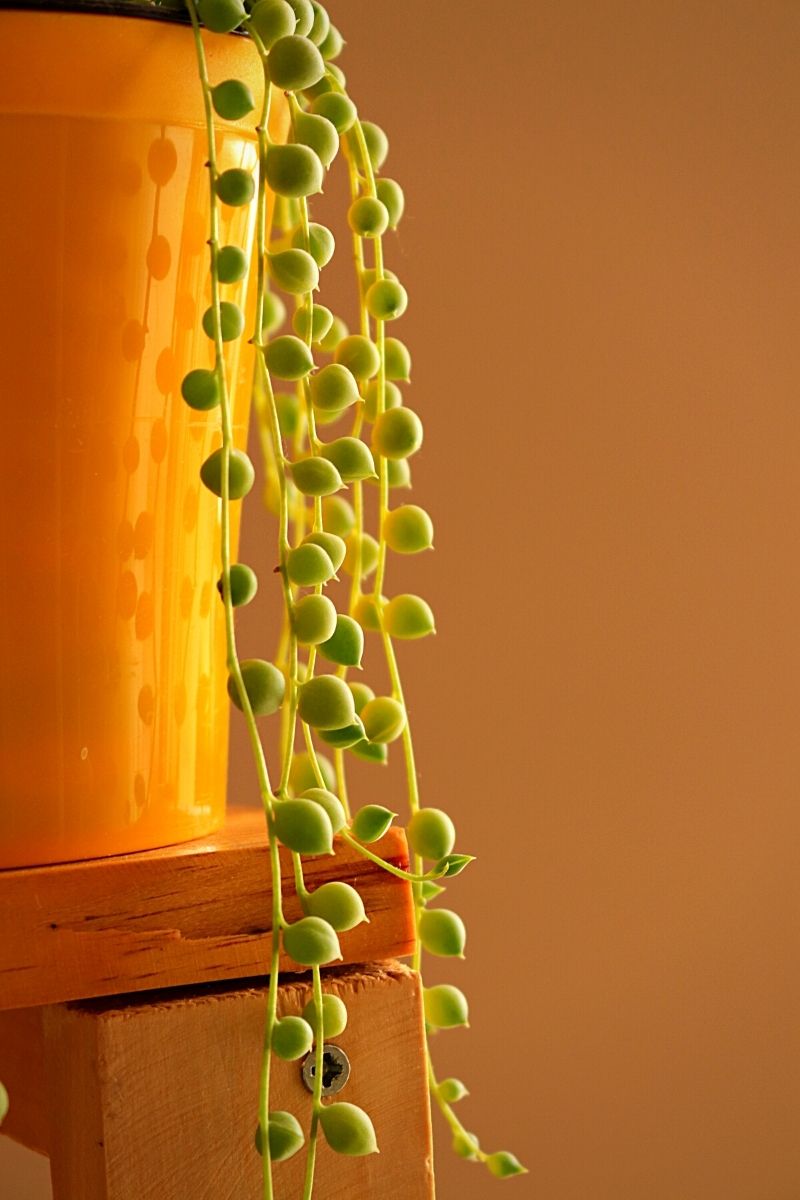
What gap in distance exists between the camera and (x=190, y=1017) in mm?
380

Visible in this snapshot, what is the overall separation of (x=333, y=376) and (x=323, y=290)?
66 cm

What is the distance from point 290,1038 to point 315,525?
133 millimetres

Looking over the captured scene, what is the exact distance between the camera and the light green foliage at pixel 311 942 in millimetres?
333

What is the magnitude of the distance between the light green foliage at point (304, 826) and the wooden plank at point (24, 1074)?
0.14 m

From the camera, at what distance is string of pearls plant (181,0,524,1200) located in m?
0.34

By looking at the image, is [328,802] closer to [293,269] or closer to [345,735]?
[345,735]

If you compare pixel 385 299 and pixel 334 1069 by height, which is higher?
pixel 385 299

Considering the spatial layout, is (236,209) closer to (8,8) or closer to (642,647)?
(8,8)

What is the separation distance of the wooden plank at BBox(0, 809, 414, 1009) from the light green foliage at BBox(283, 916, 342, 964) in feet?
0.20

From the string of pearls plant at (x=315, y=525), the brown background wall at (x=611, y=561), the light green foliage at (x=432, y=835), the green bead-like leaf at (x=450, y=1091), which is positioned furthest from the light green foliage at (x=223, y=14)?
the brown background wall at (x=611, y=561)

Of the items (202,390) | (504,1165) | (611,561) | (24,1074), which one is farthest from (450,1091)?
(611,561)

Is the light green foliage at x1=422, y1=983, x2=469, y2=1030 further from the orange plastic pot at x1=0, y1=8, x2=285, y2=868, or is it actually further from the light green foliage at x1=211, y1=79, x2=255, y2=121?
the light green foliage at x1=211, y1=79, x2=255, y2=121

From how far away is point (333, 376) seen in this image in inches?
14.6

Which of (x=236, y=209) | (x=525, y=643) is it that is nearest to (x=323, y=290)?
(x=525, y=643)
